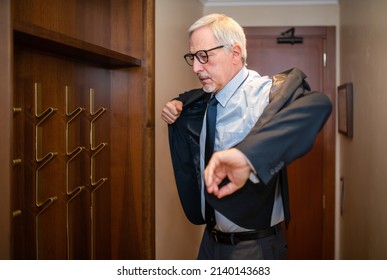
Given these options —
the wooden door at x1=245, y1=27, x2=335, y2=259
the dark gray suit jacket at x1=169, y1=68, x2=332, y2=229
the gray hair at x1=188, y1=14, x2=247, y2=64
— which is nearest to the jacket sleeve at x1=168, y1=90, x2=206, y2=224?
the dark gray suit jacket at x1=169, y1=68, x2=332, y2=229

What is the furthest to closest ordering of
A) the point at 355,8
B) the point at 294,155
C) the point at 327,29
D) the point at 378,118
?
1. the point at 327,29
2. the point at 355,8
3. the point at 378,118
4. the point at 294,155

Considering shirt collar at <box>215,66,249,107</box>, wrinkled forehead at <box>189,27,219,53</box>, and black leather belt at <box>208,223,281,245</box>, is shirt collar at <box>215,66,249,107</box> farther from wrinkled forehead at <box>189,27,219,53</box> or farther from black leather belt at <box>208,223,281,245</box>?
black leather belt at <box>208,223,281,245</box>

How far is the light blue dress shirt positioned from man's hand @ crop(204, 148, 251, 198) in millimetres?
368

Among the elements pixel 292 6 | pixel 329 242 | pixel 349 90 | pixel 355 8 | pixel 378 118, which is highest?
pixel 292 6

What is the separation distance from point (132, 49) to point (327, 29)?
1616 mm

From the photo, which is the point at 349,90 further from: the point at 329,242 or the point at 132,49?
the point at 132,49

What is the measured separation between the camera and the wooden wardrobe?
100 centimetres

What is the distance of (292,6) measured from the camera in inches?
106

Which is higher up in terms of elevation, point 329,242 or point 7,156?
point 7,156

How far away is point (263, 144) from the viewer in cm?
83

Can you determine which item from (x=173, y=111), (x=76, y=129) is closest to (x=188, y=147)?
(x=173, y=111)

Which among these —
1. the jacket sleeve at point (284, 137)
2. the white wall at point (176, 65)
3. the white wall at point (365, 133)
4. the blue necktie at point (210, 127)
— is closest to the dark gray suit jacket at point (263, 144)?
the jacket sleeve at point (284, 137)

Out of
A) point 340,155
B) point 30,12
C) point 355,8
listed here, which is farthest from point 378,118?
point 30,12

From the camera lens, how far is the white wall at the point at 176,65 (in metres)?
1.80
